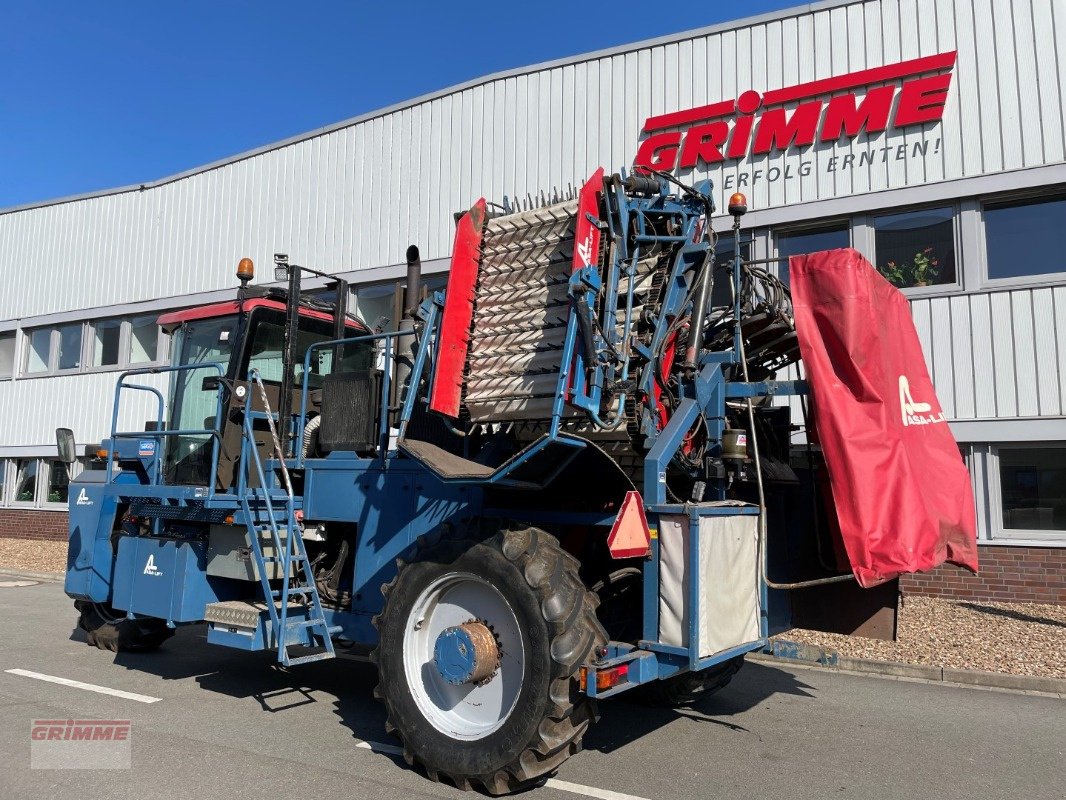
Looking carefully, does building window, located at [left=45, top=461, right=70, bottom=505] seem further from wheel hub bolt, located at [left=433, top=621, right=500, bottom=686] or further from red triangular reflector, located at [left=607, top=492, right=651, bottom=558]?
red triangular reflector, located at [left=607, top=492, right=651, bottom=558]

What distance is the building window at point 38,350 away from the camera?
2027 centimetres

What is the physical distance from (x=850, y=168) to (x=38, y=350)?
1888cm

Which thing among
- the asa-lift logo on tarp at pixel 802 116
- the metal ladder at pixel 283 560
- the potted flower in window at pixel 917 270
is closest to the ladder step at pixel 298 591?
the metal ladder at pixel 283 560

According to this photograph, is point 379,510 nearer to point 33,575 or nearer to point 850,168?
point 850,168

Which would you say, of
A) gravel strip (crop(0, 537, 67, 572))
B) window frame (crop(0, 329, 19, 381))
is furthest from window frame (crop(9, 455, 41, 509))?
window frame (crop(0, 329, 19, 381))

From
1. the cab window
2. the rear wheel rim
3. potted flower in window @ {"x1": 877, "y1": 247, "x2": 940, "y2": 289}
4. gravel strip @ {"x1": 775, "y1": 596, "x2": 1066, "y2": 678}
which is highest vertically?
potted flower in window @ {"x1": 877, "y1": 247, "x2": 940, "y2": 289}

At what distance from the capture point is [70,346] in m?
19.9

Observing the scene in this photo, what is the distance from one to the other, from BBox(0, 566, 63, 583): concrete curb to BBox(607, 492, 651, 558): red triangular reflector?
43.9 ft

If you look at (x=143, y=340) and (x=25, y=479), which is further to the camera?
(x=25, y=479)

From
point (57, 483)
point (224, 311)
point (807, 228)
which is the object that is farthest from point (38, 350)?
point (807, 228)

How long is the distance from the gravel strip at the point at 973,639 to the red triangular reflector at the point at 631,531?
3.67m

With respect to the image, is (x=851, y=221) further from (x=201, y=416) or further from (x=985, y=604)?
(x=201, y=416)

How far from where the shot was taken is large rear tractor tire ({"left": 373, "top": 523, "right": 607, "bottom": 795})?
432 cm

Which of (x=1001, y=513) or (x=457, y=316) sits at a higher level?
(x=457, y=316)
